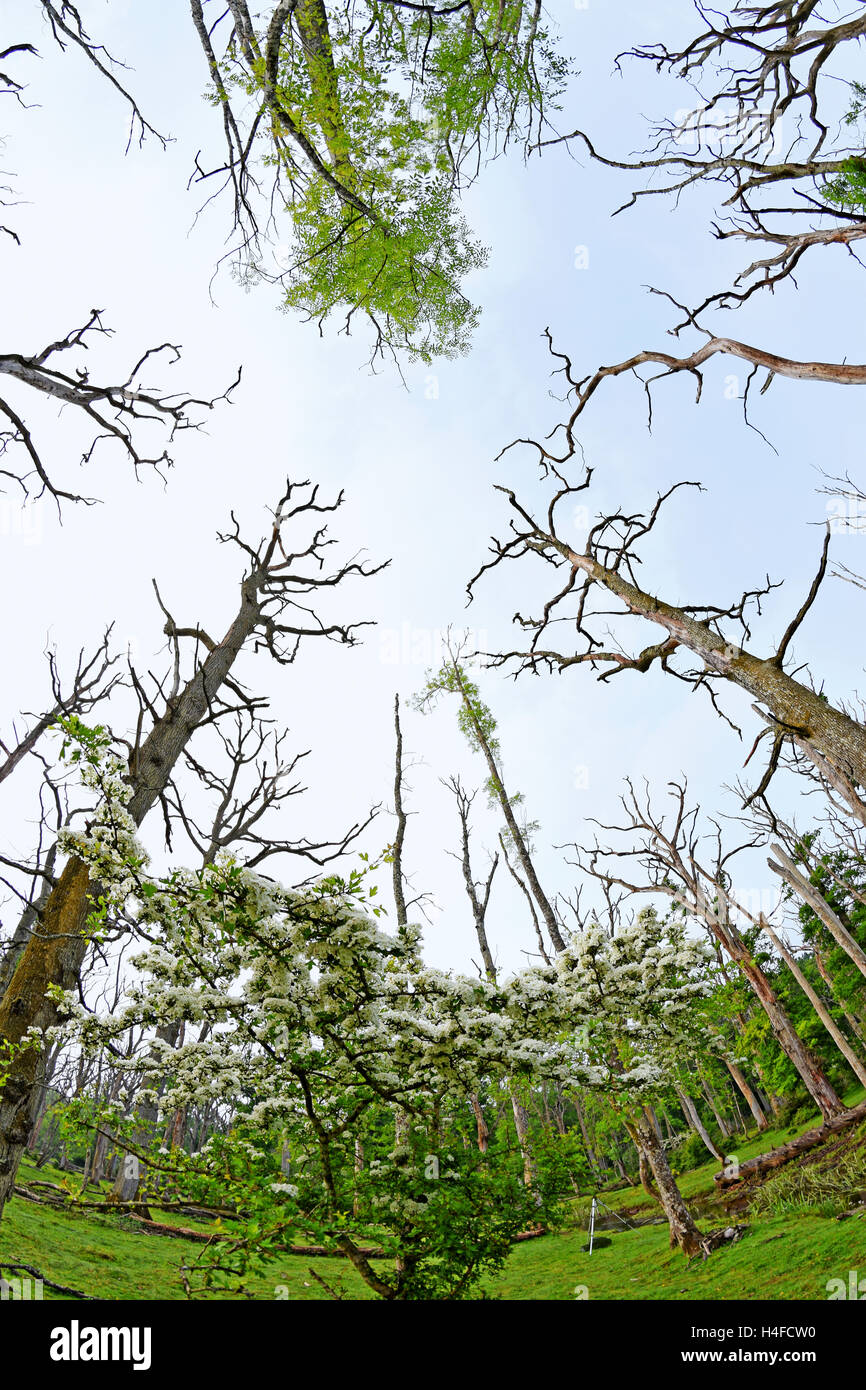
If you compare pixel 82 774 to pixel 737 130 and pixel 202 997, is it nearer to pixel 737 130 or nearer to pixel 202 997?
pixel 202 997

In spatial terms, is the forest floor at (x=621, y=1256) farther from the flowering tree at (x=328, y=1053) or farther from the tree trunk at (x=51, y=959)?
the flowering tree at (x=328, y=1053)

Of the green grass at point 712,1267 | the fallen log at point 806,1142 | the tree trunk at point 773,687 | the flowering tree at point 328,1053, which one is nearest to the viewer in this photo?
the flowering tree at point 328,1053

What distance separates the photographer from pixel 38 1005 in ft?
13.9

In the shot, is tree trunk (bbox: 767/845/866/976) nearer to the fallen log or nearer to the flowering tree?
the fallen log

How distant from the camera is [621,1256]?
36.8 feet

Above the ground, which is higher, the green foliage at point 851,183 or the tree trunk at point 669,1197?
the green foliage at point 851,183

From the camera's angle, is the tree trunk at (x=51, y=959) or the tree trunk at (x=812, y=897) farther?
the tree trunk at (x=812, y=897)

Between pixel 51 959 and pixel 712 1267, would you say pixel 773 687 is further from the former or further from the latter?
pixel 712 1267

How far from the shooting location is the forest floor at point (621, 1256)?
23.9 feet

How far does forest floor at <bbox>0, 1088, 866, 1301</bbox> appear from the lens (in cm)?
729

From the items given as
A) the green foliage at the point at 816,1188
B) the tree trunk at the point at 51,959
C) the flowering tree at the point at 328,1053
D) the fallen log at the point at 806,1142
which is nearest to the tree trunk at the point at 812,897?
the fallen log at the point at 806,1142

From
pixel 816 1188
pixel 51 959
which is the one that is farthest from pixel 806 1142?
pixel 51 959

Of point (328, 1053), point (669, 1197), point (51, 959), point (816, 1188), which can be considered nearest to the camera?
point (51, 959)
